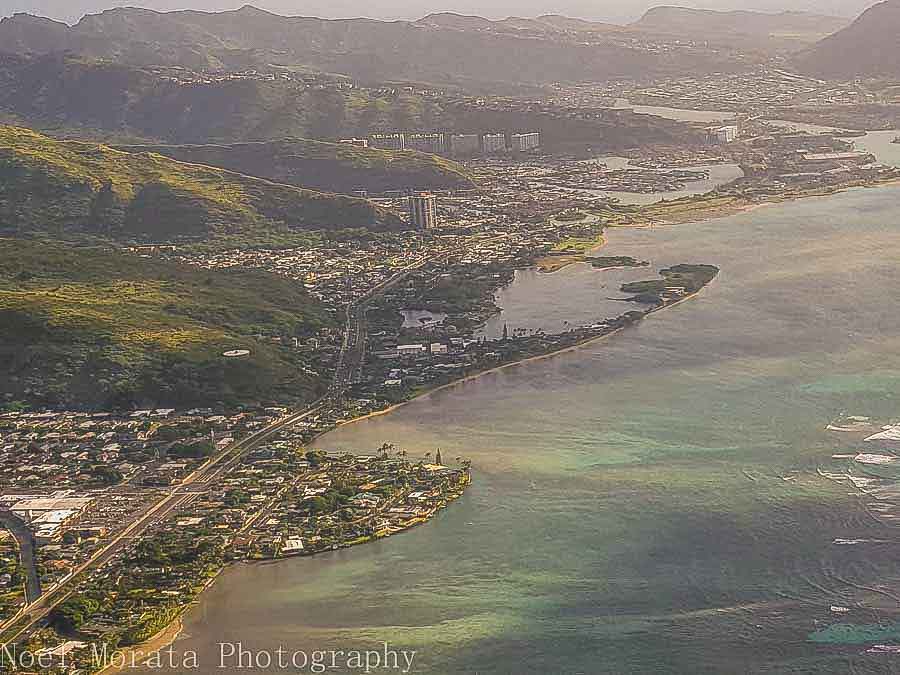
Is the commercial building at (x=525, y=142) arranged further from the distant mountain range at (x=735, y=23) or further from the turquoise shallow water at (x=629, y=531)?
the distant mountain range at (x=735, y=23)

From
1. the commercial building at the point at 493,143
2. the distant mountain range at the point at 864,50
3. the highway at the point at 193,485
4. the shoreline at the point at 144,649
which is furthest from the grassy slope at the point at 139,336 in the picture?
the distant mountain range at the point at 864,50

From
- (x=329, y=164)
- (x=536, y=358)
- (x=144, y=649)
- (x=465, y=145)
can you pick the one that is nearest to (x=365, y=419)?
(x=536, y=358)

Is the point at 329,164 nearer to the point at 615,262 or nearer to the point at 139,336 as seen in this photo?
the point at 615,262

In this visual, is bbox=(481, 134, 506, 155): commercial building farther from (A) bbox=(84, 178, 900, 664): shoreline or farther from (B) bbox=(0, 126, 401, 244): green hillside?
(A) bbox=(84, 178, 900, 664): shoreline

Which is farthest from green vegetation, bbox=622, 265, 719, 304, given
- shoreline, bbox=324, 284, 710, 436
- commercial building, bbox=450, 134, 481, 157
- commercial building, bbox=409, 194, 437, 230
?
commercial building, bbox=450, 134, 481, 157

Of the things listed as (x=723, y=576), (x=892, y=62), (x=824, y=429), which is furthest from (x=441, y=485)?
(x=892, y=62)

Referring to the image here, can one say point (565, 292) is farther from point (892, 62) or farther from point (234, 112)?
point (892, 62)
